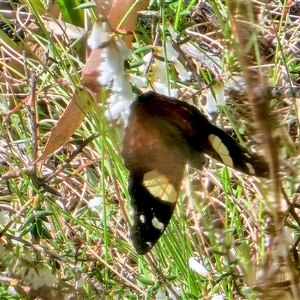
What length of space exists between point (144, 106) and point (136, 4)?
34cm

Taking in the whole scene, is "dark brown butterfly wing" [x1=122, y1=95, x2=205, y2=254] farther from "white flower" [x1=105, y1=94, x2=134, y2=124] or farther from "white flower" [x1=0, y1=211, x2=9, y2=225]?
"white flower" [x1=0, y1=211, x2=9, y2=225]

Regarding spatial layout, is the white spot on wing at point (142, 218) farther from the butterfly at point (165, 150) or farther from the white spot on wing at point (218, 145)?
the white spot on wing at point (218, 145)

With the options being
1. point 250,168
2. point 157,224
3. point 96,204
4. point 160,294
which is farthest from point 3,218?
point 250,168

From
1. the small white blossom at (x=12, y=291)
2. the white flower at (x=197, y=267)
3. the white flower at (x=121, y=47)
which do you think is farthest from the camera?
the white flower at (x=197, y=267)

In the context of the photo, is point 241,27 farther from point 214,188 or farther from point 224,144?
point 214,188

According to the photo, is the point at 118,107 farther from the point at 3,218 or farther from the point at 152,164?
the point at 3,218

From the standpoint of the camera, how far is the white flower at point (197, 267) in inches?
39.4

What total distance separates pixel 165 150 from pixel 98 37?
19 centimetres

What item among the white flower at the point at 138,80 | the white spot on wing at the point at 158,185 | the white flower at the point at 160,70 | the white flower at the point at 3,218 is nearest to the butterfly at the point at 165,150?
the white spot on wing at the point at 158,185

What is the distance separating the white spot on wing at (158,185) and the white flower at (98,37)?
169 mm

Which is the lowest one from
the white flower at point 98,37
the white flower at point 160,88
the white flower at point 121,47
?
the white flower at point 160,88

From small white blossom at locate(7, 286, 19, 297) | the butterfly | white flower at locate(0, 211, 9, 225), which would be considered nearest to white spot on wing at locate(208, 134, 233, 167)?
the butterfly

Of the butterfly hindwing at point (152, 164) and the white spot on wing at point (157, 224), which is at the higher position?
the butterfly hindwing at point (152, 164)

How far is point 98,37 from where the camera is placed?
72 cm
